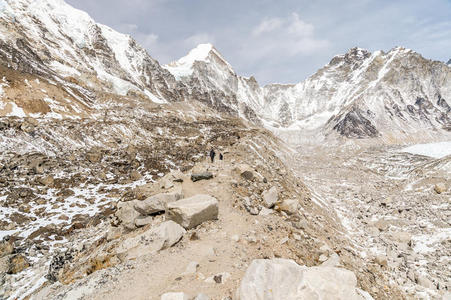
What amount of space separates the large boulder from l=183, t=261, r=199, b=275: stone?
1855 mm

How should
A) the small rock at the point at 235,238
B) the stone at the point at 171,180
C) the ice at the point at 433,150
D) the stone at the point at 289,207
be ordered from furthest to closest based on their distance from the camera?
1. the ice at the point at 433,150
2. the stone at the point at 171,180
3. the stone at the point at 289,207
4. the small rock at the point at 235,238

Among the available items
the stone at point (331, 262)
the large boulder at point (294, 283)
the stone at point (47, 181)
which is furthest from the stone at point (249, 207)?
the stone at point (47, 181)

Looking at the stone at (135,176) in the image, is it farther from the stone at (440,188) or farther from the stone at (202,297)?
the stone at (440,188)

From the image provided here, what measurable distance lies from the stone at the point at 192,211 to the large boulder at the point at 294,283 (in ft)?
12.3

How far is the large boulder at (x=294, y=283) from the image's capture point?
15.7 feet

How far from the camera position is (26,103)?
3334cm

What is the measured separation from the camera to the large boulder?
478 cm

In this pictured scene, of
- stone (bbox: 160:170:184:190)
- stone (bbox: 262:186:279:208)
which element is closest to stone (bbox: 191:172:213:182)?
stone (bbox: 160:170:184:190)

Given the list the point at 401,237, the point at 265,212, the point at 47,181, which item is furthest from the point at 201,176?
the point at 401,237

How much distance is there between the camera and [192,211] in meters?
8.82

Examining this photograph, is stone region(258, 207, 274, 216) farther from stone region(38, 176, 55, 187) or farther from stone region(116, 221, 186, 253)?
stone region(38, 176, 55, 187)

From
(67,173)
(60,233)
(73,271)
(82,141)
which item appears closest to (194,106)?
(82,141)

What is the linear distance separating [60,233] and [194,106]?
65.2m

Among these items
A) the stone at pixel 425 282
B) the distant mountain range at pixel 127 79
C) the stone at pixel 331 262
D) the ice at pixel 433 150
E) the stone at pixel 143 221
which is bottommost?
the ice at pixel 433 150
